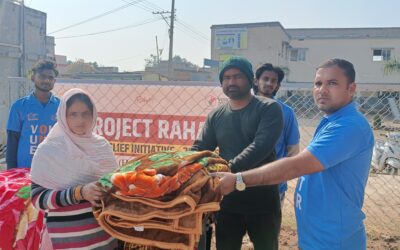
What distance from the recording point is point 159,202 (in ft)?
5.61

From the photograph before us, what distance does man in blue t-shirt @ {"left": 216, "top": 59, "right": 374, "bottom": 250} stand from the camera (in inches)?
74.6

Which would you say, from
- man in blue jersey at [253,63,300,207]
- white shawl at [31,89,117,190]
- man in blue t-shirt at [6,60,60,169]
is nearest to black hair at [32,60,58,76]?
man in blue t-shirt at [6,60,60,169]

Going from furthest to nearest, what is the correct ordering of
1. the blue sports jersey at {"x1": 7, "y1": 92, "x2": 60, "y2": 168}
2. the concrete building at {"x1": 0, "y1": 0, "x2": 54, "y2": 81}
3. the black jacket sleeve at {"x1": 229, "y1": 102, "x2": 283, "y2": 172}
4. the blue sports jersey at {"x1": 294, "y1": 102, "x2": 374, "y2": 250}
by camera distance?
the concrete building at {"x1": 0, "y1": 0, "x2": 54, "y2": 81} < the blue sports jersey at {"x1": 7, "y1": 92, "x2": 60, "y2": 168} < the black jacket sleeve at {"x1": 229, "y1": 102, "x2": 283, "y2": 172} < the blue sports jersey at {"x1": 294, "y1": 102, "x2": 374, "y2": 250}

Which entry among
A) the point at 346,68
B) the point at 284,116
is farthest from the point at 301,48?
the point at 346,68

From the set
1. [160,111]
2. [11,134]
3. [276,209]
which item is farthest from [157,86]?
[276,209]

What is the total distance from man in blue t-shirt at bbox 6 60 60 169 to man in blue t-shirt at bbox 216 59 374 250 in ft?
7.30

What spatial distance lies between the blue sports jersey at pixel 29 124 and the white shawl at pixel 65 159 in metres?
1.33

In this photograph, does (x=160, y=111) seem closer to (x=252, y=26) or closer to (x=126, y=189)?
(x=126, y=189)

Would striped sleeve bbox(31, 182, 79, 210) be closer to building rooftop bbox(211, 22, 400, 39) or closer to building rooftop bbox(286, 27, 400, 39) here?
building rooftop bbox(211, 22, 400, 39)

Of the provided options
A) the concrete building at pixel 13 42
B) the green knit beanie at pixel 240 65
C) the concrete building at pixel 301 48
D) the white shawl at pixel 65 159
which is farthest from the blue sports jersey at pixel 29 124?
the concrete building at pixel 301 48

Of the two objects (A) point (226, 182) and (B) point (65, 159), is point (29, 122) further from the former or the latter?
(A) point (226, 182)

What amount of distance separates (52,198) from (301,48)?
128ft

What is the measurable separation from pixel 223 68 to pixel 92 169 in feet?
3.45

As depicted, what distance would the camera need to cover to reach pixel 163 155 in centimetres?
201
